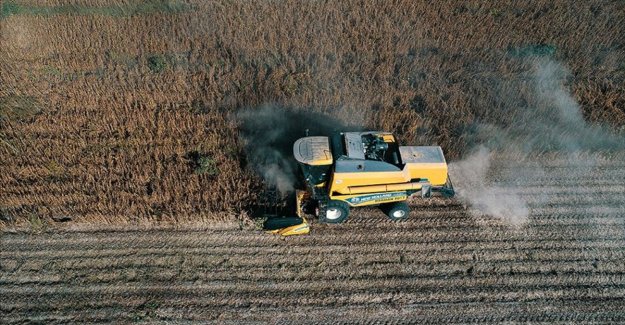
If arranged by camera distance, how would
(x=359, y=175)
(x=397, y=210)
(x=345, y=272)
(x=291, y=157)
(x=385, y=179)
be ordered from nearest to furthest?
1. (x=359, y=175)
2. (x=385, y=179)
3. (x=345, y=272)
4. (x=397, y=210)
5. (x=291, y=157)

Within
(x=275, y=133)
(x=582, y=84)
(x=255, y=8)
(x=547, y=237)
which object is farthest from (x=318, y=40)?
(x=547, y=237)

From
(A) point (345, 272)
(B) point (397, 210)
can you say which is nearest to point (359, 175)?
(B) point (397, 210)

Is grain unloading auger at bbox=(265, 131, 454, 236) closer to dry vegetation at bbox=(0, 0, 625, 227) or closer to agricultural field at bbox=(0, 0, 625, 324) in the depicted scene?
agricultural field at bbox=(0, 0, 625, 324)

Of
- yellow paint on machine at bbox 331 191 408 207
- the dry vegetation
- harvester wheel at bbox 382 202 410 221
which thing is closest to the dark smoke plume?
the dry vegetation

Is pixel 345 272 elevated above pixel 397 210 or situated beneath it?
situated beneath

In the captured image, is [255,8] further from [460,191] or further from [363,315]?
[363,315]

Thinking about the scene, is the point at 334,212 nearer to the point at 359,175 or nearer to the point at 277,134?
the point at 359,175
